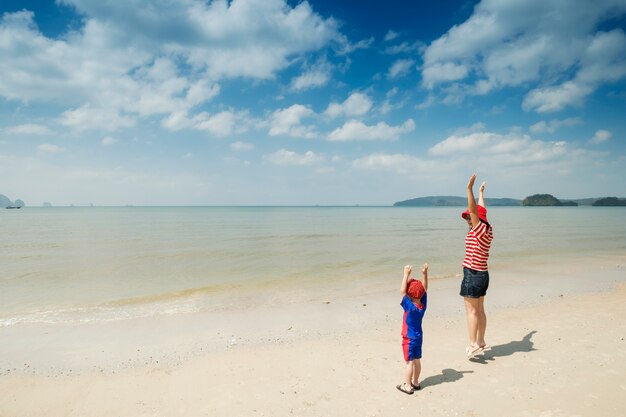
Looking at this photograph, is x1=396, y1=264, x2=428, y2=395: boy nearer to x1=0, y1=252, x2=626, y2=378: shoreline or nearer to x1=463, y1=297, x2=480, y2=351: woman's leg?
x1=463, y1=297, x2=480, y2=351: woman's leg

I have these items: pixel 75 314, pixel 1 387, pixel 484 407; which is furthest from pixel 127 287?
pixel 484 407

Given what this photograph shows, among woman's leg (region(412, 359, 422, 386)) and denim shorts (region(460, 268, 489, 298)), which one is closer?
woman's leg (region(412, 359, 422, 386))

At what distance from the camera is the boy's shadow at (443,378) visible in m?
5.15

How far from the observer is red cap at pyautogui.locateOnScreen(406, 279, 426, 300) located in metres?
4.93

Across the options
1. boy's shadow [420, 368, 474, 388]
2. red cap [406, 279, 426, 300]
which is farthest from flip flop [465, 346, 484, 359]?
red cap [406, 279, 426, 300]

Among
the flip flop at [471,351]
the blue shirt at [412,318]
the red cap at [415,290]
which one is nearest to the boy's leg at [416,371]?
the blue shirt at [412,318]

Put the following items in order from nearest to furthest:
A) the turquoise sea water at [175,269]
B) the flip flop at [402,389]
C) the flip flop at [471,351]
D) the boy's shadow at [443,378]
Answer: the flip flop at [402,389]
the boy's shadow at [443,378]
the flip flop at [471,351]
the turquoise sea water at [175,269]

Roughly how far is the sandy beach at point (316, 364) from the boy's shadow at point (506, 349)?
35mm

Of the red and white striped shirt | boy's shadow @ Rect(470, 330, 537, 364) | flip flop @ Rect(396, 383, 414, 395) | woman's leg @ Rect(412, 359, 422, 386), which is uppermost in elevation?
the red and white striped shirt

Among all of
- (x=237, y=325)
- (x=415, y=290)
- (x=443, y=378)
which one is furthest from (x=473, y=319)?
(x=237, y=325)

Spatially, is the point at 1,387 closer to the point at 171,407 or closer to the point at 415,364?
the point at 171,407

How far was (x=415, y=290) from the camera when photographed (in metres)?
4.95

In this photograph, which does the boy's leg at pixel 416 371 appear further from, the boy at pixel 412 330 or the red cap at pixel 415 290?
the red cap at pixel 415 290

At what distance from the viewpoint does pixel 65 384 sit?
5.49 m
